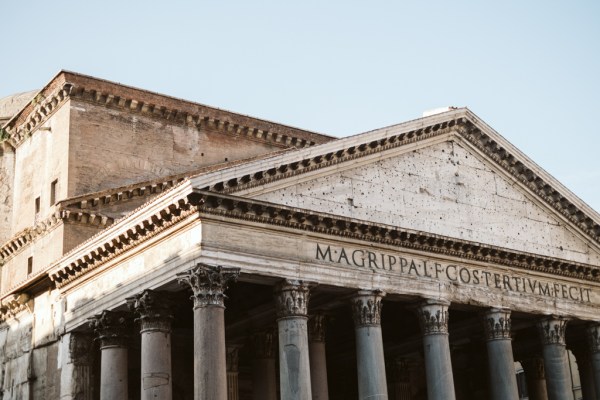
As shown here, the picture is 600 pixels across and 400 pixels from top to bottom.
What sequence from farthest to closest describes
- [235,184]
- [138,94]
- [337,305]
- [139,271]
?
[138,94]
[337,305]
[139,271]
[235,184]

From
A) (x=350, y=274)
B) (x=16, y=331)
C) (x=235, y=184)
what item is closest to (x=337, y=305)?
(x=350, y=274)

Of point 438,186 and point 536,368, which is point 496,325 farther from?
point 536,368

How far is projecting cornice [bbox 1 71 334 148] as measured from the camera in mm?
20891

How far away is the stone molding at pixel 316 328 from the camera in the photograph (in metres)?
18.1

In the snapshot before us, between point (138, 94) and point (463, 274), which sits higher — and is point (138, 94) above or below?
above

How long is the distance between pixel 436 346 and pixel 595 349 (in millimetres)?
5010

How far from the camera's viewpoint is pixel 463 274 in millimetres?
18406

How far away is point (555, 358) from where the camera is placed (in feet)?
64.1

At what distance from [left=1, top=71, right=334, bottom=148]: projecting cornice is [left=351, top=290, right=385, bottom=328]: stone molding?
7839 millimetres

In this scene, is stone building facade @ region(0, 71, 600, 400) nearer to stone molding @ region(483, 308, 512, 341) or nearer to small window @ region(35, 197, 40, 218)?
stone molding @ region(483, 308, 512, 341)

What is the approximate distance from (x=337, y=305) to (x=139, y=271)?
3930 millimetres

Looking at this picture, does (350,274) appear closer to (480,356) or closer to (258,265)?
(258,265)

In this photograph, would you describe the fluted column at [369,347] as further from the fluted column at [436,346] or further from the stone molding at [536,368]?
the stone molding at [536,368]

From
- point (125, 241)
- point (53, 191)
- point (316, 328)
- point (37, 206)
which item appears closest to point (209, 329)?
point (125, 241)
